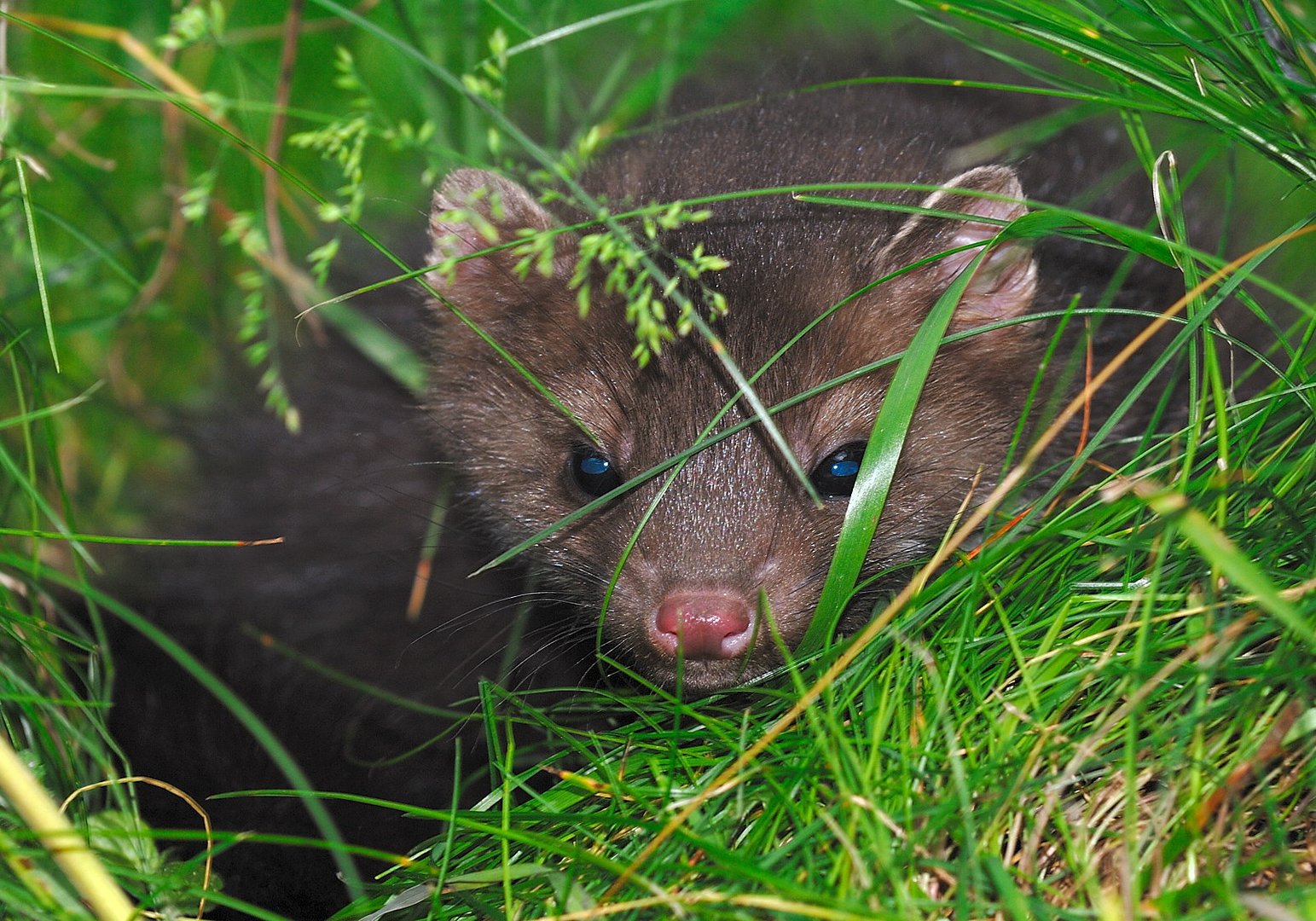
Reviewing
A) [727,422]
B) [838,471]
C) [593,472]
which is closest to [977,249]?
[838,471]

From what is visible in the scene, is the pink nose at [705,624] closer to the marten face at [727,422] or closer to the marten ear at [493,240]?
the marten face at [727,422]

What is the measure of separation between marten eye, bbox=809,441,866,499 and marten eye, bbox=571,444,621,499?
1.54 feet

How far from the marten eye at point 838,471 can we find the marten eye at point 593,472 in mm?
471

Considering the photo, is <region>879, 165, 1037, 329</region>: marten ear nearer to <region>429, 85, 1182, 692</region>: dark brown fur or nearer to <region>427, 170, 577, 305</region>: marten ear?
<region>429, 85, 1182, 692</region>: dark brown fur

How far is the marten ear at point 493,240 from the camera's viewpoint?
278 cm

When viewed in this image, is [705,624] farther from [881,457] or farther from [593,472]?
[593,472]

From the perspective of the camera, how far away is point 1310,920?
1418 millimetres

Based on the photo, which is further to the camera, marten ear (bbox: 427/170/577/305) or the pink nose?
marten ear (bbox: 427/170/577/305)

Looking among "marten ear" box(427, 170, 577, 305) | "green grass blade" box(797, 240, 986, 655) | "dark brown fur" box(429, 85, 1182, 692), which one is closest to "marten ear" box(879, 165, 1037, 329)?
"dark brown fur" box(429, 85, 1182, 692)

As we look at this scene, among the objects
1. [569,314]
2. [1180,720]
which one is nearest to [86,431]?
[569,314]

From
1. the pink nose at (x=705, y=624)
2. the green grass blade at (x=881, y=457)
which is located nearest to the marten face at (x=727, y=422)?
the pink nose at (x=705, y=624)

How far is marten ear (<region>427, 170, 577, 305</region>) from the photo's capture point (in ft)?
9.13

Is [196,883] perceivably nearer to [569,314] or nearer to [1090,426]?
[569,314]

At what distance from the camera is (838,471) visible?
2764mm
